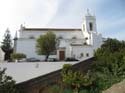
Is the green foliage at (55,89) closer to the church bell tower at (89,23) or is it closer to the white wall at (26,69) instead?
the white wall at (26,69)

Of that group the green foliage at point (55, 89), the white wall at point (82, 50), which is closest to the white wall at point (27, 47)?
the white wall at point (82, 50)

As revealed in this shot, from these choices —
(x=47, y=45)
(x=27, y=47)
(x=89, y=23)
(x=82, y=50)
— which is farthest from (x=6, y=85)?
(x=89, y=23)

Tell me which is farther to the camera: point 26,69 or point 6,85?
point 26,69

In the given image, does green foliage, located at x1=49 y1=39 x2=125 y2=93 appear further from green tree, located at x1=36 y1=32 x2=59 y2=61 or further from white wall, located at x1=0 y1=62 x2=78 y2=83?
green tree, located at x1=36 y1=32 x2=59 y2=61

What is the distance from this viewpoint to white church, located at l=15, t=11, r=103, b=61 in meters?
45.2

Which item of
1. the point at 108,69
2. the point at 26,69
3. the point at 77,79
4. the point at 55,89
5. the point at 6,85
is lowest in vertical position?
the point at 55,89

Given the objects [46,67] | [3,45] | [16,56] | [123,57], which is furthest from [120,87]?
[3,45]

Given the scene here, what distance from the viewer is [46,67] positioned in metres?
28.2

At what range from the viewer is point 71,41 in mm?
49844

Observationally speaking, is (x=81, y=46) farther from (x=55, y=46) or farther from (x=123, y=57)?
(x=123, y=57)

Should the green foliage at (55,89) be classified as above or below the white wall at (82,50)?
below

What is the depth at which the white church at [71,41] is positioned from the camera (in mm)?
45188

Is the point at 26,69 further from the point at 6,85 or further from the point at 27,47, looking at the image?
the point at 27,47

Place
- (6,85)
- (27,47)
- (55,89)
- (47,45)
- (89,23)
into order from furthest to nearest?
1. (89,23)
2. (27,47)
3. (47,45)
4. (55,89)
5. (6,85)
